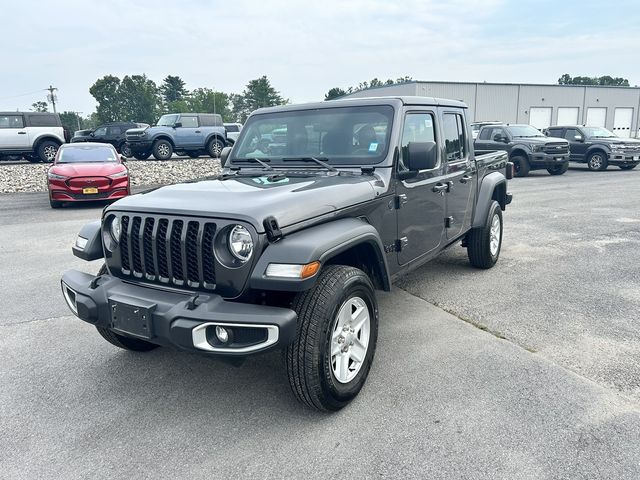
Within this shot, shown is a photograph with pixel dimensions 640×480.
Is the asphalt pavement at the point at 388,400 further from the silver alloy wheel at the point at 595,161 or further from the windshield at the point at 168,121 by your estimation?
the silver alloy wheel at the point at 595,161

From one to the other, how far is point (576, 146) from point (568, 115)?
2586 cm

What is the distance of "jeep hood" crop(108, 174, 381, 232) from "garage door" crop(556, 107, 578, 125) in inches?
1739

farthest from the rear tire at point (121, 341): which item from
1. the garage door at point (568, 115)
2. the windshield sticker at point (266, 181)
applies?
the garage door at point (568, 115)

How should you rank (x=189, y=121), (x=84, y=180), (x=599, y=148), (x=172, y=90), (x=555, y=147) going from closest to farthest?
1. (x=84, y=180)
2. (x=555, y=147)
3. (x=599, y=148)
4. (x=189, y=121)
5. (x=172, y=90)

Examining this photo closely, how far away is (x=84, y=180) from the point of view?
1095 centimetres

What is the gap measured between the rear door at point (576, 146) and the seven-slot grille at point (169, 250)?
783 inches

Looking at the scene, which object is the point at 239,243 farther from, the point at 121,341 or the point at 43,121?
the point at 43,121

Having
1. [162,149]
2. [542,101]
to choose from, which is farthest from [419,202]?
[542,101]

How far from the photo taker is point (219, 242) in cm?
278

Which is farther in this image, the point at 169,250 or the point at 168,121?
the point at 168,121

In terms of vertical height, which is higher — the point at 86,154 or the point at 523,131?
the point at 523,131

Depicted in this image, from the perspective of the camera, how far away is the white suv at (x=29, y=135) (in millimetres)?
18625

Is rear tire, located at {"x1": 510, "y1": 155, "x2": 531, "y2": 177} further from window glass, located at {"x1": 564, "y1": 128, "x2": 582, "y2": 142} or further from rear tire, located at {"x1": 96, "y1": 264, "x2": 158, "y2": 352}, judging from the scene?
rear tire, located at {"x1": 96, "y1": 264, "x2": 158, "y2": 352}

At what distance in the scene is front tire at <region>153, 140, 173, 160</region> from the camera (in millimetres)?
19609
